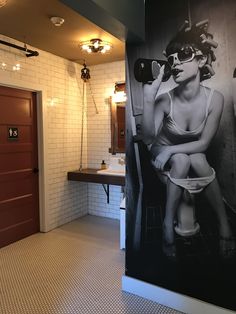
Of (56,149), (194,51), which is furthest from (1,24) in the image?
(194,51)

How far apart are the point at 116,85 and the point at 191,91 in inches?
91.5

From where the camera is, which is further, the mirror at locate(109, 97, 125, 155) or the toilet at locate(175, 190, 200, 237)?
the mirror at locate(109, 97, 125, 155)

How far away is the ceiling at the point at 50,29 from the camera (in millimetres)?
2467

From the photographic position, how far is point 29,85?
3531 millimetres

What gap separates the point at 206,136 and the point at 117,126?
7.83 ft

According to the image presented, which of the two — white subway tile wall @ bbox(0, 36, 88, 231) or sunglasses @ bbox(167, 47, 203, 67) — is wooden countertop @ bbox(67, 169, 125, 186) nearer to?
white subway tile wall @ bbox(0, 36, 88, 231)

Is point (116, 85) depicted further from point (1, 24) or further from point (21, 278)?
point (21, 278)

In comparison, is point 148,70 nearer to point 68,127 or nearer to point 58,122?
point 58,122

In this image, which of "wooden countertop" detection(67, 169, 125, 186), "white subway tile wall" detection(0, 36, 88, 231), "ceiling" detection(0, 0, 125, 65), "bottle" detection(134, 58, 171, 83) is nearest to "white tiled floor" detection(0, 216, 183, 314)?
"white subway tile wall" detection(0, 36, 88, 231)

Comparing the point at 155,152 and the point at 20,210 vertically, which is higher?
the point at 155,152

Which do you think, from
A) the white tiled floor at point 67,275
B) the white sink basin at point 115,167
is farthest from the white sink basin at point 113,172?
the white tiled floor at point 67,275

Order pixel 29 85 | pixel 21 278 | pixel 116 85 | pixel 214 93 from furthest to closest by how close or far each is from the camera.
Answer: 1. pixel 116 85
2. pixel 29 85
3. pixel 21 278
4. pixel 214 93

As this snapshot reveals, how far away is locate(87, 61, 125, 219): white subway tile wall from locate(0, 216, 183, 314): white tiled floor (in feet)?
2.11

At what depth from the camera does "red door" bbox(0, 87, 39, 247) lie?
3.36 metres
